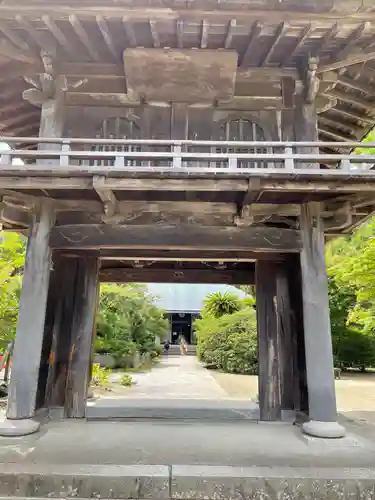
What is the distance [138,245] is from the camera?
7.44m

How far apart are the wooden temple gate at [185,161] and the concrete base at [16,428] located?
3 cm

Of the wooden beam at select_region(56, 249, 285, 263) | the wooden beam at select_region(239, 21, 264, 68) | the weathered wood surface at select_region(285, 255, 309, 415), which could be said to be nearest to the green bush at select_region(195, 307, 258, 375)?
the weathered wood surface at select_region(285, 255, 309, 415)

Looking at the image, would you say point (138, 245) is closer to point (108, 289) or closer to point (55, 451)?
point (55, 451)

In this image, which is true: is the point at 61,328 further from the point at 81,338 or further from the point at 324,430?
the point at 324,430

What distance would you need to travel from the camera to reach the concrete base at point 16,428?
6.28 metres

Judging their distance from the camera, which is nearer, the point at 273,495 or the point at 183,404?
the point at 273,495

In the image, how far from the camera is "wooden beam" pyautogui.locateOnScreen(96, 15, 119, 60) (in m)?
6.91

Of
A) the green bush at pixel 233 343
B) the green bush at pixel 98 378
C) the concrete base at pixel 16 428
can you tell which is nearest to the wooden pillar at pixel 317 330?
the concrete base at pixel 16 428

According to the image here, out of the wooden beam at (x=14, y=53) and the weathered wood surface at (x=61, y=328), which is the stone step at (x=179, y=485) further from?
the wooden beam at (x=14, y=53)

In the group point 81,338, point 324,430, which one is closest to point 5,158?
point 81,338

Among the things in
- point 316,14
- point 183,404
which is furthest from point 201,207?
point 183,404

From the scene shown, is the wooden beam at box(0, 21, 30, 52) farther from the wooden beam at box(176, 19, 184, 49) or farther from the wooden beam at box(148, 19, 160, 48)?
the wooden beam at box(176, 19, 184, 49)

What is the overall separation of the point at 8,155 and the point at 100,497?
18.1 ft

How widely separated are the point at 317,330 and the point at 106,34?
681 cm
